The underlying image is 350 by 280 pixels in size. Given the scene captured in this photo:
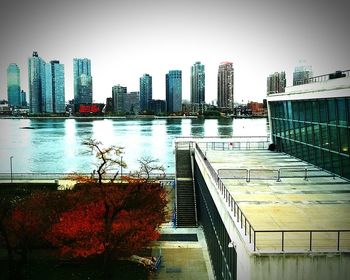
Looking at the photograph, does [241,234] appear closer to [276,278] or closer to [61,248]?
[276,278]

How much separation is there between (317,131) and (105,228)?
15.0 metres

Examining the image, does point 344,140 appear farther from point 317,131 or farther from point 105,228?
point 105,228

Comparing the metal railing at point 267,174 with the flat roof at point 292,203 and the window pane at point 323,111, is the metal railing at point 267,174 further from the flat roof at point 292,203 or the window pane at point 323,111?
the window pane at point 323,111

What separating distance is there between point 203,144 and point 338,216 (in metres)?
24.9

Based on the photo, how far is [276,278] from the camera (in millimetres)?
10461

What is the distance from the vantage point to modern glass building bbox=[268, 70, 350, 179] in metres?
21.7

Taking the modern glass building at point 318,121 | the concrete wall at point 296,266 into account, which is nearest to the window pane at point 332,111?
the modern glass building at point 318,121

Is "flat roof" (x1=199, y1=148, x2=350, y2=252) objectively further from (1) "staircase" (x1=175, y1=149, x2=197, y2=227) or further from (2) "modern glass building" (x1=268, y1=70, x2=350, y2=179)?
(1) "staircase" (x1=175, y1=149, x2=197, y2=227)

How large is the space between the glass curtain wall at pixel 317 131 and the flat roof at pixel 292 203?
3.00ft

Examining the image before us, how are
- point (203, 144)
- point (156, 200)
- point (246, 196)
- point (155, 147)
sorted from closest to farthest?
point (246, 196), point (156, 200), point (203, 144), point (155, 147)

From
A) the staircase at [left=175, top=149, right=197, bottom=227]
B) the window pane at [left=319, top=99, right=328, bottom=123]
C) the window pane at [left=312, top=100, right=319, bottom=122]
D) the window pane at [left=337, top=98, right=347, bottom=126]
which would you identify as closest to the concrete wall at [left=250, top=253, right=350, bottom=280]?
the window pane at [left=337, top=98, right=347, bottom=126]

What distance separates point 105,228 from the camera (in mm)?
22359

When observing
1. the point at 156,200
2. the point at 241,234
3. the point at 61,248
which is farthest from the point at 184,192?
the point at 241,234

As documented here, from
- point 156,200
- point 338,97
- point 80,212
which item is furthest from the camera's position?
point 156,200
